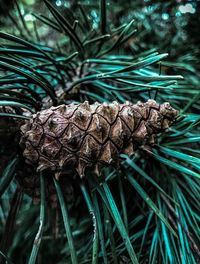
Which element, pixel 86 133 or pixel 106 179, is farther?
pixel 106 179

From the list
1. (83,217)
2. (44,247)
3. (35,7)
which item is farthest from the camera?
(35,7)

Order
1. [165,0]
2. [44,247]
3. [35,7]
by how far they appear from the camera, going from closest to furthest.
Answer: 1. [44,247]
2. [165,0]
3. [35,7]

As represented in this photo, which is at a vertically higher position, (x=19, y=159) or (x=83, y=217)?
(x=19, y=159)

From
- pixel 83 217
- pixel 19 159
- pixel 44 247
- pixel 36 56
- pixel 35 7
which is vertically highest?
pixel 35 7

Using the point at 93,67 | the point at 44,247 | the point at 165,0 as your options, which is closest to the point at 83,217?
the point at 44,247

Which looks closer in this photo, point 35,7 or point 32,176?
point 32,176

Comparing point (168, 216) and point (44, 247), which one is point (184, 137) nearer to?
point (168, 216)
